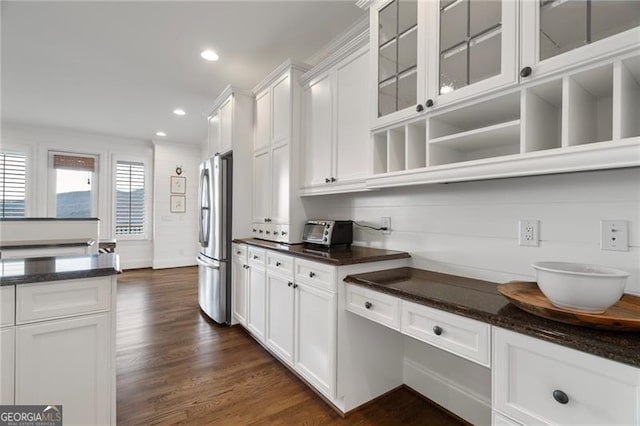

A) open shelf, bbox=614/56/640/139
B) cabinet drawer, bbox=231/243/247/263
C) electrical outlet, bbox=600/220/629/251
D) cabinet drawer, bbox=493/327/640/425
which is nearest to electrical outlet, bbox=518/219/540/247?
electrical outlet, bbox=600/220/629/251

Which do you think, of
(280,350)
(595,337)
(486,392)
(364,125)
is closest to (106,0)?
(364,125)

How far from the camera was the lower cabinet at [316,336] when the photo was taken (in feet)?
5.81

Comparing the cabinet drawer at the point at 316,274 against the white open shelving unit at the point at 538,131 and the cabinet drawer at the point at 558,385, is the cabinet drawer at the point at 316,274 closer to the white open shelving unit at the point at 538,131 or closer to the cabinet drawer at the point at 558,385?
the white open shelving unit at the point at 538,131

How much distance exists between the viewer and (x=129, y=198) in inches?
242

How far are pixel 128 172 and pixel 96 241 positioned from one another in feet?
11.1

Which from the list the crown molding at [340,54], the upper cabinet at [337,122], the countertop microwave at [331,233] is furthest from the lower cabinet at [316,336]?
the crown molding at [340,54]

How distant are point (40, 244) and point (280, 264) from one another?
2.44 metres

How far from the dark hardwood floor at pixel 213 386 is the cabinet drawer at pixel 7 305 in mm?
939

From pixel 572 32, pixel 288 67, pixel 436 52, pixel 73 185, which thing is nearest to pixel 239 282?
pixel 288 67

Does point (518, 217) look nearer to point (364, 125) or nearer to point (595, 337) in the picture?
point (595, 337)

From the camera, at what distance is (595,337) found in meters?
0.86

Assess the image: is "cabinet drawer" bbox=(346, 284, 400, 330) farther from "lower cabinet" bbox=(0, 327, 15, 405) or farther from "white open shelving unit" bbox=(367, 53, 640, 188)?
"lower cabinet" bbox=(0, 327, 15, 405)

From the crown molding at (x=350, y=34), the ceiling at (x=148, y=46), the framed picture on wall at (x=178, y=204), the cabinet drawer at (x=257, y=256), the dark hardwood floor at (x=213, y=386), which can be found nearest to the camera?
the dark hardwood floor at (x=213, y=386)

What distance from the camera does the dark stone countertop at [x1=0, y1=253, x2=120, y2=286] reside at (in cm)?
125
